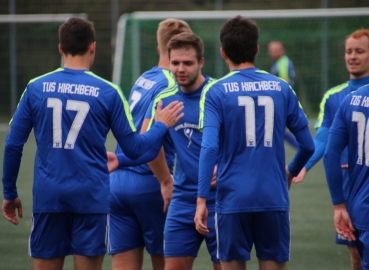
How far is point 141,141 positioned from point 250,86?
83cm

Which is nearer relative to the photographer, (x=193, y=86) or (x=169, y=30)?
(x=193, y=86)

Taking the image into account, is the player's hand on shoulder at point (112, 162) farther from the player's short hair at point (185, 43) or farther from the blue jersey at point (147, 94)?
the player's short hair at point (185, 43)

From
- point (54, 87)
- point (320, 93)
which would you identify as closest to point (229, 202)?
point (54, 87)

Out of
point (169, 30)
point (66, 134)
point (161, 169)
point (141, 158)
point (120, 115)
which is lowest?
point (161, 169)

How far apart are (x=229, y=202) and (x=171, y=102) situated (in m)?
1.05

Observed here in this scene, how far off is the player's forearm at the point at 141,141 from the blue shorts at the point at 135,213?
66cm

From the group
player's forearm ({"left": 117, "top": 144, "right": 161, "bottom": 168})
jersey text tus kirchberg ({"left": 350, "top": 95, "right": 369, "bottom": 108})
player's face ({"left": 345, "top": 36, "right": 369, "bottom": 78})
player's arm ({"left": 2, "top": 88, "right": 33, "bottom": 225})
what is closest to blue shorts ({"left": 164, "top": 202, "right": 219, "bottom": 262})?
player's forearm ({"left": 117, "top": 144, "right": 161, "bottom": 168})

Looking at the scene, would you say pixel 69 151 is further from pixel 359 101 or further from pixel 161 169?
pixel 359 101

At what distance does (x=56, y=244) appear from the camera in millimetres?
4668

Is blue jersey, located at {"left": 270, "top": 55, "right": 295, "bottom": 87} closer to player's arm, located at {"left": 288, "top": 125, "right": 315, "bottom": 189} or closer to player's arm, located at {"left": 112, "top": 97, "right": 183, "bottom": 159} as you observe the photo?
player's arm, located at {"left": 112, "top": 97, "right": 183, "bottom": 159}

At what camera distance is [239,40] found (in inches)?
183

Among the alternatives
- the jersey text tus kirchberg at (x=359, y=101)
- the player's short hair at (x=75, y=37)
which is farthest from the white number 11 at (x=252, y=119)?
the player's short hair at (x=75, y=37)

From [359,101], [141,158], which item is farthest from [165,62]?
[359,101]

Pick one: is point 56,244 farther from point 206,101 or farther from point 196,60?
point 196,60
